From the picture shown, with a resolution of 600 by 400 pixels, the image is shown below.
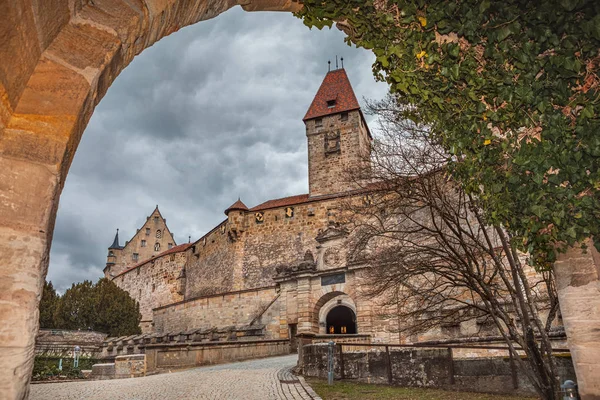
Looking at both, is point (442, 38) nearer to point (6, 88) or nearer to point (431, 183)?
point (6, 88)

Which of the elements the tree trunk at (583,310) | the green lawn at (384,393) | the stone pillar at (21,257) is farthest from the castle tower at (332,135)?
the stone pillar at (21,257)

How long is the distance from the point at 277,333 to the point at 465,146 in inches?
752

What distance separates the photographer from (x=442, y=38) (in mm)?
3273

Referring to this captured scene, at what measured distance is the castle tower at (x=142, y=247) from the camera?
58.2 metres

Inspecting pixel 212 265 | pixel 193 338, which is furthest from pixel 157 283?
pixel 193 338

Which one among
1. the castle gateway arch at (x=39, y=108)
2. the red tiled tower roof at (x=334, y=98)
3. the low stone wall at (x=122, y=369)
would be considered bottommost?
the low stone wall at (x=122, y=369)

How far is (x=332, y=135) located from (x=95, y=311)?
24925 millimetres

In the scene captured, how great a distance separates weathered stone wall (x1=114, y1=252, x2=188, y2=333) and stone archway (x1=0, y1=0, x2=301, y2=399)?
40.6m

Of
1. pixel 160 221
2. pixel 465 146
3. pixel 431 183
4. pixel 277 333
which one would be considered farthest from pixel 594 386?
pixel 160 221

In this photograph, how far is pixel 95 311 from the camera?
34094mm

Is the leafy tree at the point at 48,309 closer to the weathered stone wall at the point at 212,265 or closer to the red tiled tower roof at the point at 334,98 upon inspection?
the weathered stone wall at the point at 212,265

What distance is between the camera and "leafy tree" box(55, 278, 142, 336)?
3372cm

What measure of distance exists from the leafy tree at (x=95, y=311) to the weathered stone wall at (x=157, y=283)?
4.97 meters

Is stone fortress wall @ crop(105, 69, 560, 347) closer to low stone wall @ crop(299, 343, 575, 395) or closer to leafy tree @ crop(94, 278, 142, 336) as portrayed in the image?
leafy tree @ crop(94, 278, 142, 336)
